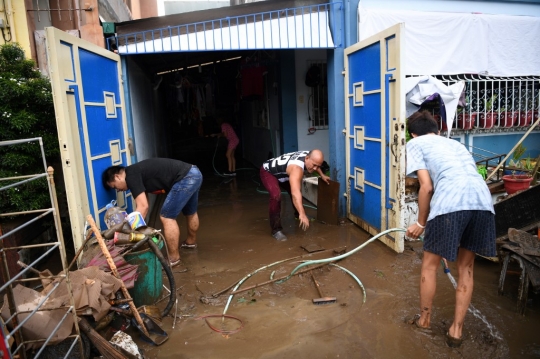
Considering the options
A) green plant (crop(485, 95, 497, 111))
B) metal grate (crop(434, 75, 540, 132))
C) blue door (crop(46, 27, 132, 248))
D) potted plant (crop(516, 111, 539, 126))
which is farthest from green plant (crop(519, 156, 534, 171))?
blue door (crop(46, 27, 132, 248))

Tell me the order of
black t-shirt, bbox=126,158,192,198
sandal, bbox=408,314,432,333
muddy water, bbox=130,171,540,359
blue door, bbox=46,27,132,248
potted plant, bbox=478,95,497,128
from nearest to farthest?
muddy water, bbox=130,171,540,359 < sandal, bbox=408,314,432,333 < blue door, bbox=46,27,132,248 < black t-shirt, bbox=126,158,192,198 < potted plant, bbox=478,95,497,128

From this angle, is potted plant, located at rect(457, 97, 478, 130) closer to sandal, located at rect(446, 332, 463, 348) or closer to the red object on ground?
the red object on ground

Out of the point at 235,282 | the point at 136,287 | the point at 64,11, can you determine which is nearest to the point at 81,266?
the point at 136,287

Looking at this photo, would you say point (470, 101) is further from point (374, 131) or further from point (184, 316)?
point (184, 316)

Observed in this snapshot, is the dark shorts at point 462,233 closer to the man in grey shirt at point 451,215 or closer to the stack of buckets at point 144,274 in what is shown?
the man in grey shirt at point 451,215

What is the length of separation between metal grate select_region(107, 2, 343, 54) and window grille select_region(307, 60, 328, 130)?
2739 mm

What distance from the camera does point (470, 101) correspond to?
22.6 ft

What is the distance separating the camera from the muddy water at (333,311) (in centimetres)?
310

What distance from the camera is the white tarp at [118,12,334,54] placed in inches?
218

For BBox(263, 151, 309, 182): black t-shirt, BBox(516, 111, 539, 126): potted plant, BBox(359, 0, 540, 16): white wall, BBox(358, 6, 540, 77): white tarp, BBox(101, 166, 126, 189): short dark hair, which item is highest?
BBox(359, 0, 540, 16): white wall

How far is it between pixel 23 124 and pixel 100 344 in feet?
9.22

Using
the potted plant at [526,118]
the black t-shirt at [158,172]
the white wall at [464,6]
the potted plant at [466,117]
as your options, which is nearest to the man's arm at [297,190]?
the black t-shirt at [158,172]

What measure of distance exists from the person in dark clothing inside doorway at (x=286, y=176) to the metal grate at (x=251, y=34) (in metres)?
1.63

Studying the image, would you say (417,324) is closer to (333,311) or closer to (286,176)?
(333,311)
